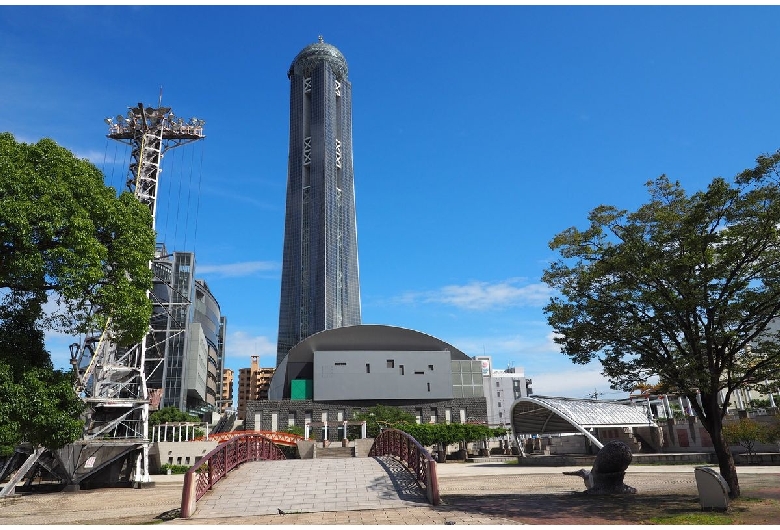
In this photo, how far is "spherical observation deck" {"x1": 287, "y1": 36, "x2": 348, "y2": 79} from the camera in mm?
154625

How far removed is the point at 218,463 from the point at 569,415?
3157 cm

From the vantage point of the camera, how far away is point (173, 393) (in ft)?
266

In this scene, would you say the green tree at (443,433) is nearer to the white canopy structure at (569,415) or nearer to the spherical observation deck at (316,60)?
the white canopy structure at (569,415)

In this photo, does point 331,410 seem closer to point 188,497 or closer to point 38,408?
point 38,408

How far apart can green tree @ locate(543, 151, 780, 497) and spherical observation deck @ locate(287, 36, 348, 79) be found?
14946 cm

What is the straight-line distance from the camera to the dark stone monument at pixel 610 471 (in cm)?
1750

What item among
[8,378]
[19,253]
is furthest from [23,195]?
[8,378]

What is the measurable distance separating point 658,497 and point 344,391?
5651cm

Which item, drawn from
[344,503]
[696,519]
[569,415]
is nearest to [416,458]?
[344,503]

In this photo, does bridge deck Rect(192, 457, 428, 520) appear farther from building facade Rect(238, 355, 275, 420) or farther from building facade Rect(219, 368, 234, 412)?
building facade Rect(219, 368, 234, 412)

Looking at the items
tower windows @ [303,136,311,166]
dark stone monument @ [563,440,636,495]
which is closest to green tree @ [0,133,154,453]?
dark stone monument @ [563,440,636,495]

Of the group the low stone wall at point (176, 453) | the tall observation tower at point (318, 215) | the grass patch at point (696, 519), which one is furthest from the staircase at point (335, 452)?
the tall observation tower at point (318, 215)

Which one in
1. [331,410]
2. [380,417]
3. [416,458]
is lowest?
[416,458]

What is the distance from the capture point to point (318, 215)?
5330 inches
